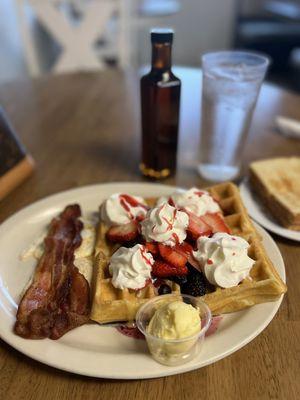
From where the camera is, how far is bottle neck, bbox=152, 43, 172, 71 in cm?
117

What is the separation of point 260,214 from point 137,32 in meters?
4.43

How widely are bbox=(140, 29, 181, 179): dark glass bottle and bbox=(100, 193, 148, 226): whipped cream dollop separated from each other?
339 mm

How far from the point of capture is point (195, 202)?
40.7 inches

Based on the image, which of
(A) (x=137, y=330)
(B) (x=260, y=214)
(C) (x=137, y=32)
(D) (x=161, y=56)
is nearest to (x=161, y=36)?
(D) (x=161, y=56)

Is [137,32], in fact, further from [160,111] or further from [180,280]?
[180,280]

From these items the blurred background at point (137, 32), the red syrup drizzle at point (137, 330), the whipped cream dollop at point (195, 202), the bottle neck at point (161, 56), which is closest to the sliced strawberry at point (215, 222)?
the whipped cream dollop at point (195, 202)

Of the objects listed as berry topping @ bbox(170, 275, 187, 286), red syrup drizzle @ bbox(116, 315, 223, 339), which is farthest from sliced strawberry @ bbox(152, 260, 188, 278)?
red syrup drizzle @ bbox(116, 315, 223, 339)

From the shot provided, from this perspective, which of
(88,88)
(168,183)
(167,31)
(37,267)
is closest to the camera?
(37,267)

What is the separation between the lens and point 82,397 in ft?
2.38

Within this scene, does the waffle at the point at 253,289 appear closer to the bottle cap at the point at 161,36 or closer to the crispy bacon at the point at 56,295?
the crispy bacon at the point at 56,295

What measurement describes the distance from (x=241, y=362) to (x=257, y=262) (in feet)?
0.80

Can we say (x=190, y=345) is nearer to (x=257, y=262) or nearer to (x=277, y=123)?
(x=257, y=262)

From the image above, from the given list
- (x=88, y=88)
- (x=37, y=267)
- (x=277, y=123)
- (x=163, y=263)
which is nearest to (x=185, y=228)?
(x=163, y=263)

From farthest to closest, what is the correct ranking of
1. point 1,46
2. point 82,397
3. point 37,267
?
point 1,46 → point 37,267 → point 82,397
